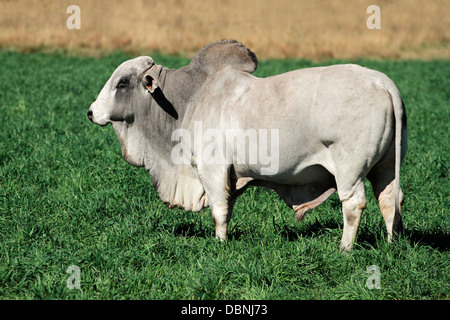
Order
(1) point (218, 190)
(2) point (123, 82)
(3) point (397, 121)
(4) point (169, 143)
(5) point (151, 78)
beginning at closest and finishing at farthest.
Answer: (3) point (397, 121)
(1) point (218, 190)
(5) point (151, 78)
(2) point (123, 82)
(4) point (169, 143)

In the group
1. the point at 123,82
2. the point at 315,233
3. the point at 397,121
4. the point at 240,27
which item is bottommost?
the point at 315,233

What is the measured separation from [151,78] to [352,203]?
195 cm

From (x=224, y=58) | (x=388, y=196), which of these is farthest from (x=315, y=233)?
(x=224, y=58)

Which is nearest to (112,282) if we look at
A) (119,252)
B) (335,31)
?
(119,252)

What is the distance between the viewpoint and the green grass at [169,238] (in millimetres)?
4133

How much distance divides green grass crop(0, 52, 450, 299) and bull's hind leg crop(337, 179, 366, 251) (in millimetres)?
207

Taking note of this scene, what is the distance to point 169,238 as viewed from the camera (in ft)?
16.3

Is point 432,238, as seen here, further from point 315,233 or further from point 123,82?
point 123,82

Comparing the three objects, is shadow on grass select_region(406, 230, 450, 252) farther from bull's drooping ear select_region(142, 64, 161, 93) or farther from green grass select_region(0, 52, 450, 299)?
bull's drooping ear select_region(142, 64, 161, 93)

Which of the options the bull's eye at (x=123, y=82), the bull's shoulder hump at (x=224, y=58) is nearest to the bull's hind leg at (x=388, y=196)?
the bull's shoulder hump at (x=224, y=58)

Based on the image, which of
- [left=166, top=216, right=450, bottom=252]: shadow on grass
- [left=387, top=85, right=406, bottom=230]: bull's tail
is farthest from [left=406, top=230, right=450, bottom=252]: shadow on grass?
[left=387, top=85, right=406, bottom=230]: bull's tail

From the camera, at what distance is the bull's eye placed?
200 inches

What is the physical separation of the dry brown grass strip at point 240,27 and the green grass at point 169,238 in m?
12.8

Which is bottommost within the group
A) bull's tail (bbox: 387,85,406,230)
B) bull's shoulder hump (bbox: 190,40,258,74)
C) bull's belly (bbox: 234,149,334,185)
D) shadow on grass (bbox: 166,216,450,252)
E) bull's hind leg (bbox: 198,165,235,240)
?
shadow on grass (bbox: 166,216,450,252)
